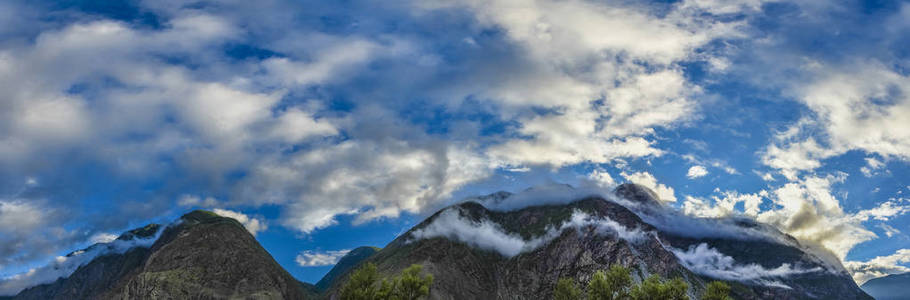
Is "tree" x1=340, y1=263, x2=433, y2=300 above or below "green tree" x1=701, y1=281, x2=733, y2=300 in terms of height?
above

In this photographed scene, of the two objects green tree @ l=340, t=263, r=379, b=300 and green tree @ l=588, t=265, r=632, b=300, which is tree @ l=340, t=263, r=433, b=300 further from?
green tree @ l=588, t=265, r=632, b=300

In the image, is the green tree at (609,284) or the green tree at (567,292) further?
the green tree at (567,292)

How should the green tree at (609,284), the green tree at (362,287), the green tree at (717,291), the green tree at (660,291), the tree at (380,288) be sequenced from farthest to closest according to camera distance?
the green tree at (609,284), the green tree at (717,291), the tree at (380,288), the green tree at (362,287), the green tree at (660,291)

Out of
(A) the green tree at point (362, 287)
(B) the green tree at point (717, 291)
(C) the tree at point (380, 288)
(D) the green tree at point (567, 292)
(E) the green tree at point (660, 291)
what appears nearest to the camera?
Answer: (E) the green tree at point (660, 291)

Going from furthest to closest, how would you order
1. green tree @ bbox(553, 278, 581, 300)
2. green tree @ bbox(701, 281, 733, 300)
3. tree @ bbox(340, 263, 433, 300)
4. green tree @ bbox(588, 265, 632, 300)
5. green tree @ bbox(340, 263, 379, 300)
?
green tree @ bbox(553, 278, 581, 300) → green tree @ bbox(588, 265, 632, 300) → green tree @ bbox(701, 281, 733, 300) → tree @ bbox(340, 263, 433, 300) → green tree @ bbox(340, 263, 379, 300)

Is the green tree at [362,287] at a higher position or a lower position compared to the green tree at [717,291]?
higher

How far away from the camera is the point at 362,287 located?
322ft

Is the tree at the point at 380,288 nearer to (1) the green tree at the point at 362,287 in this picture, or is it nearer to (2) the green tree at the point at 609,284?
(1) the green tree at the point at 362,287

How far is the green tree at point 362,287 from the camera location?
298 feet

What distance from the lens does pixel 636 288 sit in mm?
93500

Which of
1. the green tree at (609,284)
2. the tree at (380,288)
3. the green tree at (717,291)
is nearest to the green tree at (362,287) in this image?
the tree at (380,288)

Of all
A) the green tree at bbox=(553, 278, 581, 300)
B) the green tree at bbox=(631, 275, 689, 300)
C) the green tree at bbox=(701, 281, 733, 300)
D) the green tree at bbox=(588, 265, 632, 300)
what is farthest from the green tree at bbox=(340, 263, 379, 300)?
the green tree at bbox=(701, 281, 733, 300)

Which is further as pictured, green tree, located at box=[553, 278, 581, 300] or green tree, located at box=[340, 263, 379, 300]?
green tree, located at box=[553, 278, 581, 300]

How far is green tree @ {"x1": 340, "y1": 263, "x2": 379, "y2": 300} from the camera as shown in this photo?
90.7 meters
